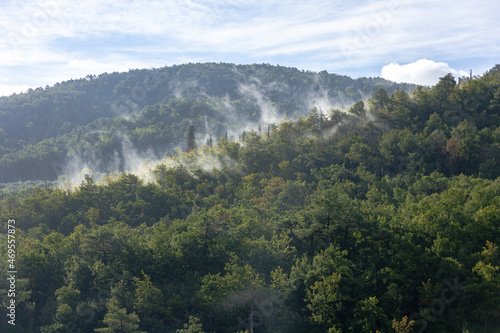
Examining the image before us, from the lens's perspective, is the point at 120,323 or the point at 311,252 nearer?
the point at 120,323

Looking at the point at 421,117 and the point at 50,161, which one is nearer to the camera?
the point at 421,117

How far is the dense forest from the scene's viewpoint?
114 feet

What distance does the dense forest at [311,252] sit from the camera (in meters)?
34.8

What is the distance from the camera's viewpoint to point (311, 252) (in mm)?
43406

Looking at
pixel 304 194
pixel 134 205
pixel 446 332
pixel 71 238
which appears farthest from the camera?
pixel 134 205

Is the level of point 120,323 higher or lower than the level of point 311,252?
lower

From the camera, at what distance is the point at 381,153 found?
68938 mm

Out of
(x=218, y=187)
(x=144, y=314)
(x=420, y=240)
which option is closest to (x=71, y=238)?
(x=144, y=314)

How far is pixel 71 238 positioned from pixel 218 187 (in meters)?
30.4

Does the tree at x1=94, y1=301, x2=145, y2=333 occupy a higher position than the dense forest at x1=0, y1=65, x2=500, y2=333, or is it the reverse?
the dense forest at x1=0, y1=65, x2=500, y2=333

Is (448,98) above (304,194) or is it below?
above

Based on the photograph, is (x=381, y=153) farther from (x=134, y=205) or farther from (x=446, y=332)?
(x=134, y=205)

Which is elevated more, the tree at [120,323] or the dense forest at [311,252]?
the dense forest at [311,252]

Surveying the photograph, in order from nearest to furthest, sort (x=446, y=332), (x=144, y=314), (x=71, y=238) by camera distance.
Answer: (x=446, y=332), (x=144, y=314), (x=71, y=238)
